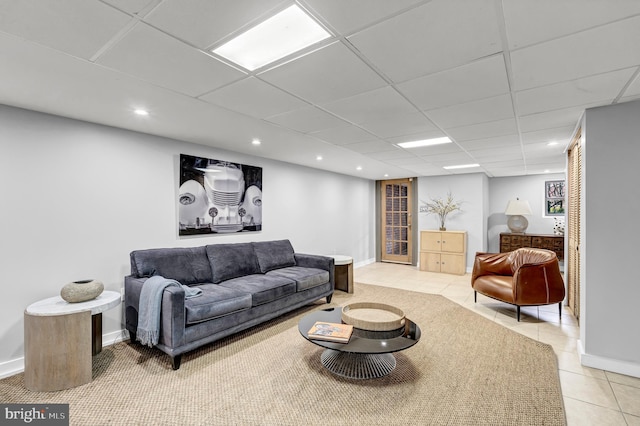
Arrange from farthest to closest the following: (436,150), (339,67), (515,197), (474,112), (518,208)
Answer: (515,197) < (518,208) < (436,150) < (474,112) < (339,67)

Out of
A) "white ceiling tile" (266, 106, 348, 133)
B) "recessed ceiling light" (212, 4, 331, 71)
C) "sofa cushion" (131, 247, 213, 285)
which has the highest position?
"recessed ceiling light" (212, 4, 331, 71)

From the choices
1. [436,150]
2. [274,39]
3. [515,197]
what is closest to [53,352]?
[274,39]

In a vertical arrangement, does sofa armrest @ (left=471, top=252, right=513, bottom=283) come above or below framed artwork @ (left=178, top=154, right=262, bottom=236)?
below

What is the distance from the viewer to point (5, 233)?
252cm

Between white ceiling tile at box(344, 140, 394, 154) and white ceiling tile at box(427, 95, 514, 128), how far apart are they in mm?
924

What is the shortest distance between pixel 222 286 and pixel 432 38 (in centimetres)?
300

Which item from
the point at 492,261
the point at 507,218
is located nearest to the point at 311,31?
the point at 492,261

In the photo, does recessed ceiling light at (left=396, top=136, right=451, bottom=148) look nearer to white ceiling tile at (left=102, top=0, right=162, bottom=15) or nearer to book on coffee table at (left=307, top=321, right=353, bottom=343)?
book on coffee table at (left=307, top=321, right=353, bottom=343)

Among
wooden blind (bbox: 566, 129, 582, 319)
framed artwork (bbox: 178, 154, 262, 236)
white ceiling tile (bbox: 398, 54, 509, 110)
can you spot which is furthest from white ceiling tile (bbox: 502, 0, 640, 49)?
framed artwork (bbox: 178, 154, 262, 236)

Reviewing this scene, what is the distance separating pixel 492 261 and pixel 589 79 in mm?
2998

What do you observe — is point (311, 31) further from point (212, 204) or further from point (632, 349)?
point (632, 349)

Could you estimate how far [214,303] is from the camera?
9.29ft

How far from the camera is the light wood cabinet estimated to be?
6.51 m

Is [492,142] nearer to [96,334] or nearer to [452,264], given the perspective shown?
[452,264]
